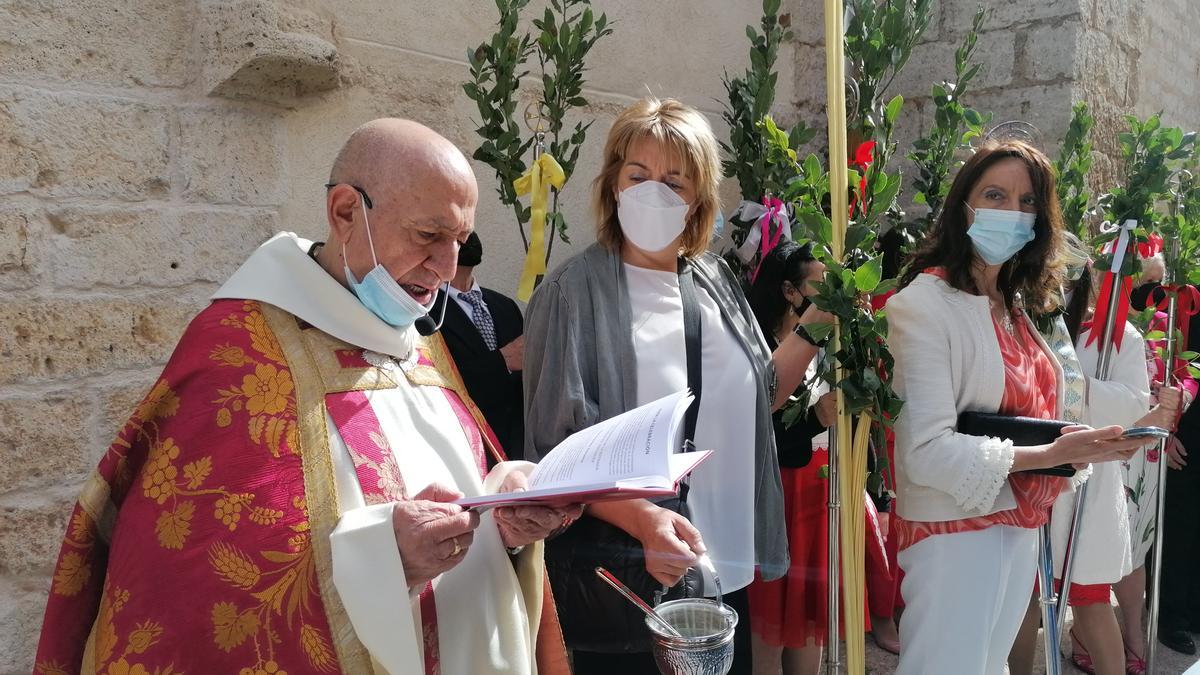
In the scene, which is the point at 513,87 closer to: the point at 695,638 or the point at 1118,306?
the point at 695,638

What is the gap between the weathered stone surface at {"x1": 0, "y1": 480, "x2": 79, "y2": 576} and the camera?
91.2 inches

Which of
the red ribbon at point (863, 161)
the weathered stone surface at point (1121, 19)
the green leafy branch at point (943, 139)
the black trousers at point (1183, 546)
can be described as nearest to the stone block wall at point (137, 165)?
the red ribbon at point (863, 161)

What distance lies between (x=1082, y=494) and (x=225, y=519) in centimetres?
305

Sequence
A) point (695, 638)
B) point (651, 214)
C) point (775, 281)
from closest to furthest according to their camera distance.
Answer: point (695, 638), point (651, 214), point (775, 281)

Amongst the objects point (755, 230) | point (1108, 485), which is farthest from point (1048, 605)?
point (755, 230)

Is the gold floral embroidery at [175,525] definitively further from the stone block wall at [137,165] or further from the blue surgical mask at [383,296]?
the stone block wall at [137,165]

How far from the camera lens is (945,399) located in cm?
258

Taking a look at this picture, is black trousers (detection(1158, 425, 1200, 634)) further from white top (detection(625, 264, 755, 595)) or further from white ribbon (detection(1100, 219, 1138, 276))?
white top (detection(625, 264, 755, 595))

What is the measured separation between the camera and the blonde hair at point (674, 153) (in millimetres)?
2352

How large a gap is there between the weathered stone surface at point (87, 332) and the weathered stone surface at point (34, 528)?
1.00 ft

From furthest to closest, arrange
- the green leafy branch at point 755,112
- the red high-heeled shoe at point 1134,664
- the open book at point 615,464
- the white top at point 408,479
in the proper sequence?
1. the red high-heeled shoe at point 1134,664
2. the green leafy branch at point 755,112
3. the white top at point 408,479
4. the open book at point 615,464

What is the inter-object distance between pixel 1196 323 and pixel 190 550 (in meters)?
4.62

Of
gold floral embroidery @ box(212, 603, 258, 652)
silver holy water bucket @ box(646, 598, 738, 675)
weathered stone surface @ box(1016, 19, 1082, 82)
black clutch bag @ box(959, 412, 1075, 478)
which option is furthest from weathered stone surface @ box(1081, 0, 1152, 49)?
gold floral embroidery @ box(212, 603, 258, 652)

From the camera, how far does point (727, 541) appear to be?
239 centimetres
